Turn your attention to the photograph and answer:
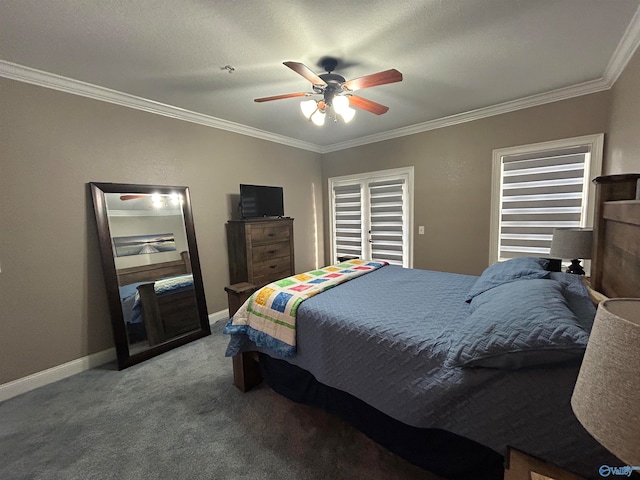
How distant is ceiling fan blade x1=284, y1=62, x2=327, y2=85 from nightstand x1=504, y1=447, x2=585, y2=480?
2013mm

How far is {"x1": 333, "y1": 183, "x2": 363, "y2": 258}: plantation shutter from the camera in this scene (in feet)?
14.7

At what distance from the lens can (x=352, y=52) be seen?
197cm

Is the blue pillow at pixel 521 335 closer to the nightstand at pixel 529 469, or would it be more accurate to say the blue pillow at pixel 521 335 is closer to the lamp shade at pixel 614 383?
the nightstand at pixel 529 469

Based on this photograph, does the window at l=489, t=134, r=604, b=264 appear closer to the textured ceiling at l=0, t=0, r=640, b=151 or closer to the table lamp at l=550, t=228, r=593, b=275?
the textured ceiling at l=0, t=0, r=640, b=151

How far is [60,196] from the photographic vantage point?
2.27 meters

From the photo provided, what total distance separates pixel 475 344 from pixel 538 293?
46 cm

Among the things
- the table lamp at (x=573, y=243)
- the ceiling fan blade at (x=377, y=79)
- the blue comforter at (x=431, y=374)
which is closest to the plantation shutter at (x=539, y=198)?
the table lamp at (x=573, y=243)

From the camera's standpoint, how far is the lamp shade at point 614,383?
1.49ft

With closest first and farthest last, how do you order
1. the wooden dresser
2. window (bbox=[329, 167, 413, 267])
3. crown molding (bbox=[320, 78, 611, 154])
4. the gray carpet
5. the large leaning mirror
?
the gray carpet → the large leaning mirror → crown molding (bbox=[320, 78, 611, 154]) → the wooden dresser → window (bbox=[329, 167, 413, 267])

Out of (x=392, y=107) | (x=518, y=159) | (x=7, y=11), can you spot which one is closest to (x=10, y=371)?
(x=7, y=11)

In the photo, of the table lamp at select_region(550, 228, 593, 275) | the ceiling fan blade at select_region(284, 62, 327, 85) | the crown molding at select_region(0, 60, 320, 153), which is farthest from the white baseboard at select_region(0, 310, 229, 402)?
the table lamp at select_region(550, 228, 593, 275)

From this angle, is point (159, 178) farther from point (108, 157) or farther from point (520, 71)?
point (520, 71)

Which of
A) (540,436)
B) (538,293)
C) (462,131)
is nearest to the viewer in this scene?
(540,436)

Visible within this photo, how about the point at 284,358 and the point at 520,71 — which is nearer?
the point at 284,358
